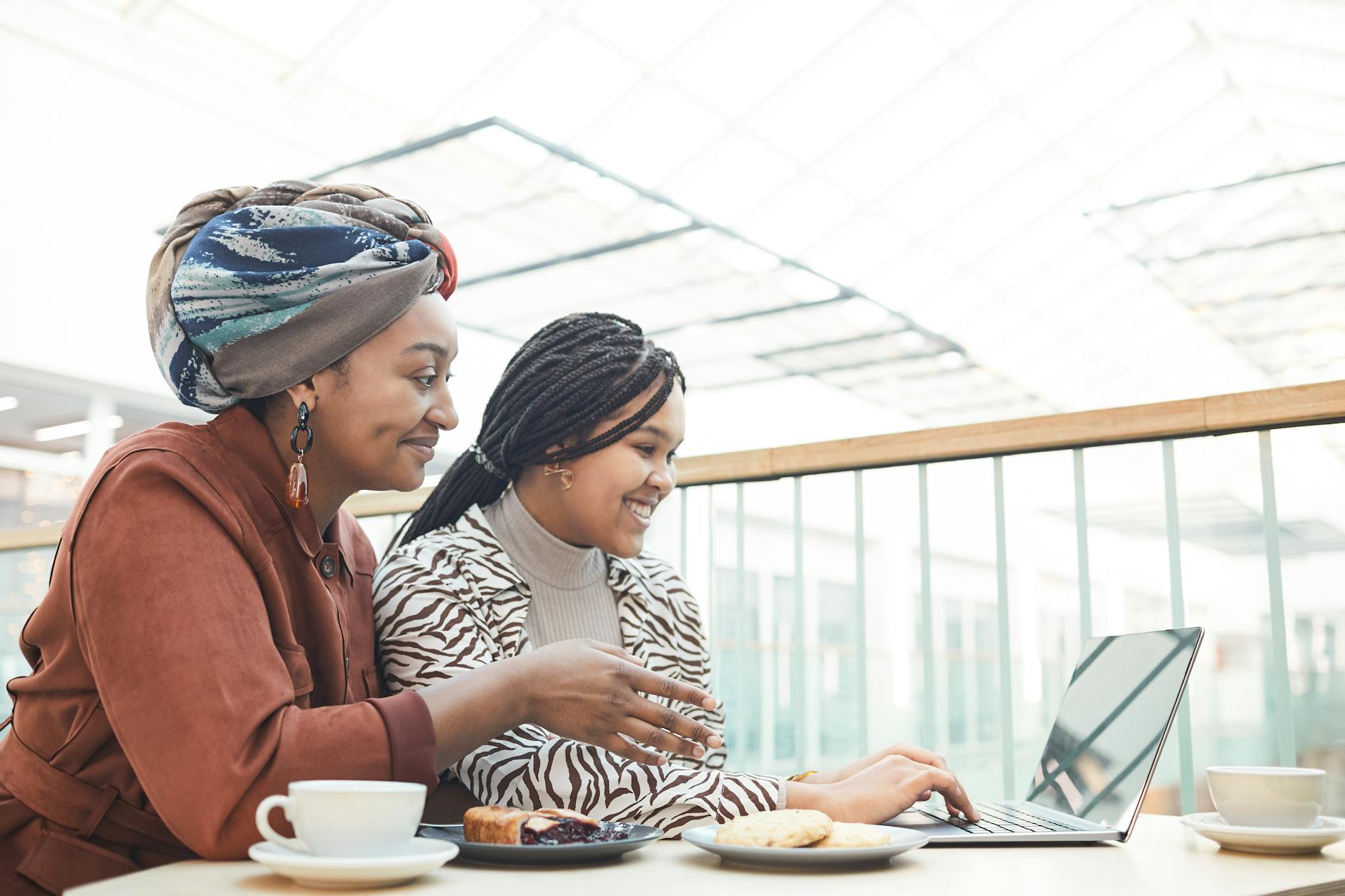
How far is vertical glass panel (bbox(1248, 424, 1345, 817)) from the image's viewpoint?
5.22ft

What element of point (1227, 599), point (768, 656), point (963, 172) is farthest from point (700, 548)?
point (963, 172)

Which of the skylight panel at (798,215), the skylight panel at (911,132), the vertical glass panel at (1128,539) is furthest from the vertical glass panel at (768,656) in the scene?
the skylight panel at (798,215)

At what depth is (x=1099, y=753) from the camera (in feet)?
3.84

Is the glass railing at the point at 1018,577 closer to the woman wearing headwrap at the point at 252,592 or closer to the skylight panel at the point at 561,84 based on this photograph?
the woman wearing headwrap at the point at 252,592

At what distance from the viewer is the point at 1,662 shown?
3846 millimetres

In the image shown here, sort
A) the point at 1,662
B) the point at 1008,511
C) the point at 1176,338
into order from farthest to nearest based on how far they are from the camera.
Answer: the point at 1176,338 → the point at 1,662 → the point at 1008,511

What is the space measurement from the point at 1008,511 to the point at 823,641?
491mm

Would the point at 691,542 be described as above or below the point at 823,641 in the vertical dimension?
above

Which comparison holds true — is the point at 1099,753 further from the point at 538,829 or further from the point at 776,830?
the point at 538,829

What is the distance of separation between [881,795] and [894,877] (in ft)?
1.02

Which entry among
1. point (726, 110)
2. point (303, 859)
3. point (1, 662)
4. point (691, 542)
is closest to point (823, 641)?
point (691, 542)

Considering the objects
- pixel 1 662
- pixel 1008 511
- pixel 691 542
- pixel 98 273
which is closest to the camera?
pixel 1008 511

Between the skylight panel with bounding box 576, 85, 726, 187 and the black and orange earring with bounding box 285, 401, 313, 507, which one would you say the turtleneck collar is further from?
the skylight panel with bounding box 576, 85, 726, 187

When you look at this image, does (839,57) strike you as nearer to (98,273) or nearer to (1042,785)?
(98,273)
